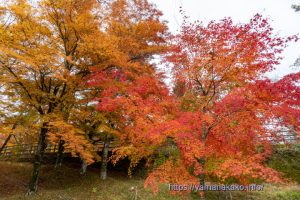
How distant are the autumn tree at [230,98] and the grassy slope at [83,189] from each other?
2.96 meters

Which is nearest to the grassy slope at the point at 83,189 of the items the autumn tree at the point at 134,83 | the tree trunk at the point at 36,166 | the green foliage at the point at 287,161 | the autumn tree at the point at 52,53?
the tree trunk at the point at 36,166

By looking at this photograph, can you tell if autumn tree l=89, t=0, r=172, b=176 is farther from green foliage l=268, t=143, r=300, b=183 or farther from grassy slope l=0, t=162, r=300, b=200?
green foliage l=268, t=143, r=300, b=183

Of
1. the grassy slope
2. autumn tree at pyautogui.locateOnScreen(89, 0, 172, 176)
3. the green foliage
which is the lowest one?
the grassy slope

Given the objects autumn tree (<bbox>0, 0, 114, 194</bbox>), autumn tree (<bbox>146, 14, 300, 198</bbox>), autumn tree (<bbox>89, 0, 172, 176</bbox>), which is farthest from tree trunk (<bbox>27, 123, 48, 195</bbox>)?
autumn tree (<bbox>146, 14, 300, 198</bbox>)

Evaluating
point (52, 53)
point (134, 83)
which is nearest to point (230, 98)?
point (134, 83)

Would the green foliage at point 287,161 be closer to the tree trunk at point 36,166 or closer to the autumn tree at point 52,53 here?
the autumn tree at point 52,53

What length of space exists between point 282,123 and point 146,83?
711cm

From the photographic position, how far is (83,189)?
13.4m

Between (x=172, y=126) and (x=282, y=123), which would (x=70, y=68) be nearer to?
(x=172, y=126)

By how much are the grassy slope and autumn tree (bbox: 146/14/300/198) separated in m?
2.96

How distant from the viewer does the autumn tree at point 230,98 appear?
30.9ft

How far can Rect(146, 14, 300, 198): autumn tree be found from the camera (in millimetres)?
9406

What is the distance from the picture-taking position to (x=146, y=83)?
477 inches

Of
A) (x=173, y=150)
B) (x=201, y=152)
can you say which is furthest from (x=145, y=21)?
(x=173, y=150)
